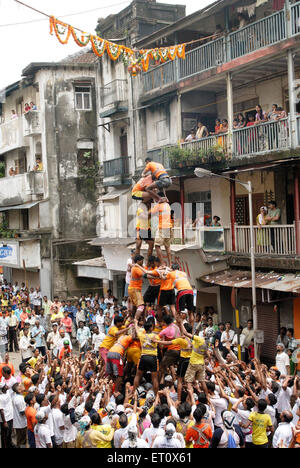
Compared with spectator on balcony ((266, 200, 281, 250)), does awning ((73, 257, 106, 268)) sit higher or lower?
lower

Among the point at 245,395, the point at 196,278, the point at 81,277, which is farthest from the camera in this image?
the point at 81,277

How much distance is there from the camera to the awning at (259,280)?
16.9 metres

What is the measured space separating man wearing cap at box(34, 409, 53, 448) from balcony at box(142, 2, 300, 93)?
1374 cm

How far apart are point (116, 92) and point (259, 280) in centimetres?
1337

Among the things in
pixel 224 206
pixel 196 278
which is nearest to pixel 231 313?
pixel 196 278

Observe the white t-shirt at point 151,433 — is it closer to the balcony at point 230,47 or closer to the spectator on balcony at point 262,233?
the spectator on balcony at point 262,233

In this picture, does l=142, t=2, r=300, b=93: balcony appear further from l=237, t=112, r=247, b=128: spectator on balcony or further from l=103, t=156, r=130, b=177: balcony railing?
l=103, t=156, r=130, b=177: balcony railing

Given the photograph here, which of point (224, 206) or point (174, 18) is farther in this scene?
point (174, 18)

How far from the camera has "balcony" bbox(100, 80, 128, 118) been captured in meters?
27.7

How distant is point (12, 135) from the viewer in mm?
35031

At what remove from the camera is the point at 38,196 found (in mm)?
32062

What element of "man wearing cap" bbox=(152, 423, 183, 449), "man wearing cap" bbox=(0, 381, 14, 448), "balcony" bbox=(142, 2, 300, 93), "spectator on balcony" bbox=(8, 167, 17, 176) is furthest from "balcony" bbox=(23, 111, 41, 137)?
"man wearing cap" bbox=(152, 423, 183, 449)

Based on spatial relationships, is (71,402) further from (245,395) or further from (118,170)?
(118,170)
